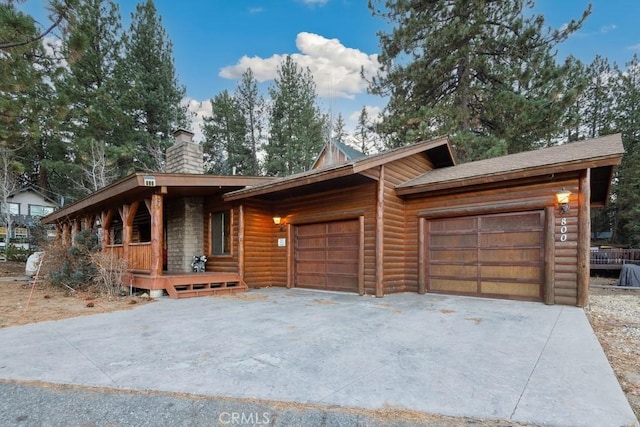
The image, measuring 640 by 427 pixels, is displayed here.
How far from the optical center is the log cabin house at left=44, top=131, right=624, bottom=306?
5770mm

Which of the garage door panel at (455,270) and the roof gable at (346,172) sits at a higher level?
the roof gable at (346,172)

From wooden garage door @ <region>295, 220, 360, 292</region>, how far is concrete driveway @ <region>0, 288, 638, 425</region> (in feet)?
7.96

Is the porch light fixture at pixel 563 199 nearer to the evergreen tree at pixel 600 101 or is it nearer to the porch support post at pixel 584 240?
the porch support post at pixel 584 240

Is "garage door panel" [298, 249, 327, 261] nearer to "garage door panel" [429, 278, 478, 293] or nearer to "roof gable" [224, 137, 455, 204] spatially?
"roof gable" [224, 137, 455, 204]

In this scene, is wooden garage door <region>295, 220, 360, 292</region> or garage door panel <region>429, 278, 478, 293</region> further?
wooden garage door <region>295, 220, 360, 292</region>

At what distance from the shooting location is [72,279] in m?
7.70

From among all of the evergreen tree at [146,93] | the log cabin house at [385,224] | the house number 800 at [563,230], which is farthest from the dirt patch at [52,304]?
the evergreen tree at [146,93]

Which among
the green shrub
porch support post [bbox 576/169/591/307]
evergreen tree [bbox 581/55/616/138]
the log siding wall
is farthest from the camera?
evergreen tree [bbox 581/55/616/138]

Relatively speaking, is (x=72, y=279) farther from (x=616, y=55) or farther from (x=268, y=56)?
(x=616, y=55)

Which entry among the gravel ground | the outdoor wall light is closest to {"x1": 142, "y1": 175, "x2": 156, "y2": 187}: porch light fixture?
the outdoor wall light

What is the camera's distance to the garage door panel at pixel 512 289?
19.8 ft

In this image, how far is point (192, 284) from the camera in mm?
7332

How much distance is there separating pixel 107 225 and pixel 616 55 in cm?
2772

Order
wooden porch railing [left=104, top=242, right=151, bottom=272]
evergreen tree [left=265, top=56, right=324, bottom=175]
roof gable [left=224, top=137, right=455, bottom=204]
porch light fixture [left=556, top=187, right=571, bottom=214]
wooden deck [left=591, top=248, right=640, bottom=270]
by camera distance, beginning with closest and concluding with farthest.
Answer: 1. porch light fixture [left=556, top=187, right=571, bottom=214]
2. roof gable [left=224, top=137, right=455, bottom=204]
3. wooden porch railing [left=104, top=242, right=151, bottom=272]
4. wooden deck [left=591, top=248, right=640, bottom=270]
5. evergreen tree [left=265, top=56, right=324, bottom=175]
